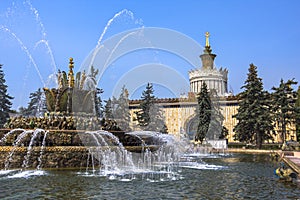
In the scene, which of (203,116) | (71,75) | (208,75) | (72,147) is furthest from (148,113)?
(72,147)

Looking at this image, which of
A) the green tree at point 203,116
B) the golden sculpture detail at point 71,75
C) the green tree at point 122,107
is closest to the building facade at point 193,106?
the green tree at point 122,107

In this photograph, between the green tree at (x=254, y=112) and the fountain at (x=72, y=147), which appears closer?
the fountain at (x=72, y=147)

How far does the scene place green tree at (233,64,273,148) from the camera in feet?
96.1

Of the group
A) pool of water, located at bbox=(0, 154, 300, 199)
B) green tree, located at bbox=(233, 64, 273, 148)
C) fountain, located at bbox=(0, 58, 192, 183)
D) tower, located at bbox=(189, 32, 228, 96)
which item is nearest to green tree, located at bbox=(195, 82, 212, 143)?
green tree, located at bbox=(233, 64, 273, 148)

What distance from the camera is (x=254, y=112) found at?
29.7 meters

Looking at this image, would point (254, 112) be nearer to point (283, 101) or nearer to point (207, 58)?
point (283, 101)

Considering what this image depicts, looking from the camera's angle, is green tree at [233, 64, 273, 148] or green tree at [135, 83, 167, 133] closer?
green tree at [233, 64, 273, 148]

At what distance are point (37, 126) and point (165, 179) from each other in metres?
6.00

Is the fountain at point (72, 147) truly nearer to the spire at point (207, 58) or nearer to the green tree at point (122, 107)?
the green tree at point (122, 107)

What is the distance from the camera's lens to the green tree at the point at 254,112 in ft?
96.1

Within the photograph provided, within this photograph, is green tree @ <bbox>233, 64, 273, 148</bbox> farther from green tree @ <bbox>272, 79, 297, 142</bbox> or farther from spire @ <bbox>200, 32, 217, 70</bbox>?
spire @ <bbox>200, 32, 217, 70</bbox>

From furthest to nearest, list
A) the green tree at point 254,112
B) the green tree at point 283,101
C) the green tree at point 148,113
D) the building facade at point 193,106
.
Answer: the building facade at point 193,106
the green tree at point 148,113
the green tree at point 283,101
the green tree at point 254,112

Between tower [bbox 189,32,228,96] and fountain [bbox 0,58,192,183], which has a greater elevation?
tower [bbox 189,32,228,96]

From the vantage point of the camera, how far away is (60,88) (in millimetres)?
15102
